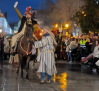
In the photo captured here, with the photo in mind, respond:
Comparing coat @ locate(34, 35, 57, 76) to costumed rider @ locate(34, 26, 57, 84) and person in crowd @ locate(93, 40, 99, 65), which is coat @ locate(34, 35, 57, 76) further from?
person in crowd @ locate(93, 40, 99, 65)

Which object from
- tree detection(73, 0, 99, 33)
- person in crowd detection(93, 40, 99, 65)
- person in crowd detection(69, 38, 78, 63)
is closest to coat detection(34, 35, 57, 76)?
person in crowd detection(93, 40, 99, 65)

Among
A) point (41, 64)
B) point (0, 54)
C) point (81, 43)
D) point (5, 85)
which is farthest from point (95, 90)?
point (81, 43)

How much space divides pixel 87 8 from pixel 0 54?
53.0ft

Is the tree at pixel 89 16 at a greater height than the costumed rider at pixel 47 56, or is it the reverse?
the tree at pixel 89 16

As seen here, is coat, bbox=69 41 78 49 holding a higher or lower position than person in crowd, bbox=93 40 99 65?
higher

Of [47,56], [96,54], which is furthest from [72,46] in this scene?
[47,56]

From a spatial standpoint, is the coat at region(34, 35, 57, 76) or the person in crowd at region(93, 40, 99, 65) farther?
the person in crowd at region(93, 40, 99, 65)

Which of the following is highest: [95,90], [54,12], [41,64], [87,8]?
[54,12]

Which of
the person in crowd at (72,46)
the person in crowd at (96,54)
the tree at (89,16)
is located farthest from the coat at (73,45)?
the tree at (89,16)

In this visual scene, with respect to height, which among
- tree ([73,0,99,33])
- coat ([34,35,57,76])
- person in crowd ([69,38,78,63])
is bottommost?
coat ([34,35,57,76])

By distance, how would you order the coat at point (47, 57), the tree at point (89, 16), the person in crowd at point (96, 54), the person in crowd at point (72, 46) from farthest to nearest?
the tree at point (89, 16)
the person in crowd at point (72, 46)
the person in crowd at point (96, 54)
the coat at point (47, 57)

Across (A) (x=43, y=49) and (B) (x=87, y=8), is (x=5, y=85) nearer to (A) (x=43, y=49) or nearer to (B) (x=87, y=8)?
(A) (x=43, y=49)

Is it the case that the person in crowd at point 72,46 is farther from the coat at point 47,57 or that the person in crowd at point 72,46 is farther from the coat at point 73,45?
the coat at point 47,57

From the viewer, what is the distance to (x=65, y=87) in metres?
9.15
